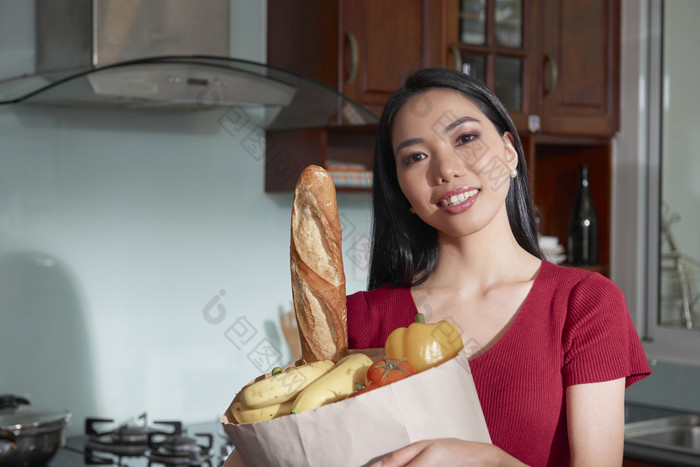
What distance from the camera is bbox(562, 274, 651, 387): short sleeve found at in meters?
1.00

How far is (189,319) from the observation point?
7.52 feet

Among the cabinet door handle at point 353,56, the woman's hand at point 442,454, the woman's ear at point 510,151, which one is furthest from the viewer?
the cabinet door handle at point 353,56

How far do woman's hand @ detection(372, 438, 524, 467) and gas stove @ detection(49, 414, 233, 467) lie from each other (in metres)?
1.24

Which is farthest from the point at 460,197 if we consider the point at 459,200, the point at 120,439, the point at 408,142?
the point at 120,439

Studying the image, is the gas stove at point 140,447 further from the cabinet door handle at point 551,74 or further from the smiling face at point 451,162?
the cabinet door handle at point 551,74


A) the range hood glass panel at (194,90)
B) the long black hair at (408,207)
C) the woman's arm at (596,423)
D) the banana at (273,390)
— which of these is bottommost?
the woman's arm at (596,423)

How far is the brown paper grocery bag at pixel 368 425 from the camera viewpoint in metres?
0.80

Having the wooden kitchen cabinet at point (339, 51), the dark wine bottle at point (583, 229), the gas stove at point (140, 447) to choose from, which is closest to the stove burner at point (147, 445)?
the gas stove at point (140, 447)

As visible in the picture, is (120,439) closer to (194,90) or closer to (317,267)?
(194,90)

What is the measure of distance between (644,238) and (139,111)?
1.78 metres

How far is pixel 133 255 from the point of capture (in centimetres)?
219

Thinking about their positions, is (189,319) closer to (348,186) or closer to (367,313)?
(348,186)

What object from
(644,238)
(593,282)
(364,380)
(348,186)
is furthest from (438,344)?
(644,238)

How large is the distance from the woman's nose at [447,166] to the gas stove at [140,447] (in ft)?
3.79
